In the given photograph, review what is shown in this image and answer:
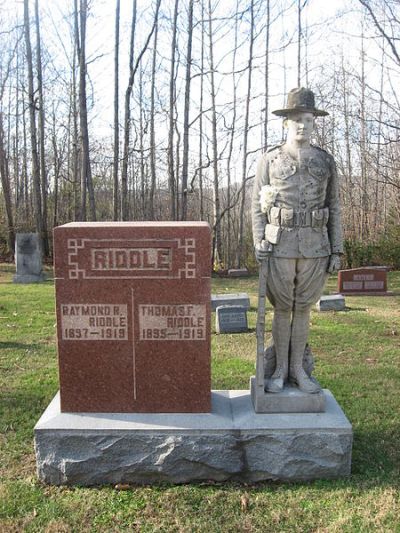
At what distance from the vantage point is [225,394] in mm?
4453

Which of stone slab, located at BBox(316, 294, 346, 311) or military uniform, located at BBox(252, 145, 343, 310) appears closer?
military uniform, located at BBox(252, 145, 343, 310)

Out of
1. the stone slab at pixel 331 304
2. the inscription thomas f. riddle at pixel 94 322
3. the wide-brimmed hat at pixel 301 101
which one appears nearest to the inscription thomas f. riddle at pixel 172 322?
the inscription thomas f. riddle at pixel 94 322

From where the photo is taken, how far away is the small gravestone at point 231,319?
28.1 ft

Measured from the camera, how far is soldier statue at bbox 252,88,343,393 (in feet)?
12.5

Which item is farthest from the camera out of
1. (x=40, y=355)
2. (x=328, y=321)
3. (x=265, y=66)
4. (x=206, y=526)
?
(x=265, y=66)

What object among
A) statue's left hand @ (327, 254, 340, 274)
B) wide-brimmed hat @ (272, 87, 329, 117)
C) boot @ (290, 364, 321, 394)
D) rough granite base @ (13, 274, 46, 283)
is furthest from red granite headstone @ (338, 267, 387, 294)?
wide-brimmed hat @ (272, 87, 329, 117)

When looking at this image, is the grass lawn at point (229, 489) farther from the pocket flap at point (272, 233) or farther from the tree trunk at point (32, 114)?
the tree trunk at point (32, 114)

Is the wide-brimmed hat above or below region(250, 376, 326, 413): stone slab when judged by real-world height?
above

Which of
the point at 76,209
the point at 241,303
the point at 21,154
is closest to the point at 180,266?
the point at 241,303

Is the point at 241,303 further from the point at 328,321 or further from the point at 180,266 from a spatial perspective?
the point at 180,266

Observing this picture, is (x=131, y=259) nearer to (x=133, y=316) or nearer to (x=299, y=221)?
(x=133, y=316)

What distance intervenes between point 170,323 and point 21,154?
28.8m

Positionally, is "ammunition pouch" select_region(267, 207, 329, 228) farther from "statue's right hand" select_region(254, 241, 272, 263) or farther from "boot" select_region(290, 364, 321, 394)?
"boot" select_region(290, 364, 321, 394)

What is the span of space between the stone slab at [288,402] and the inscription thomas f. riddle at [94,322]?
1194 mm
